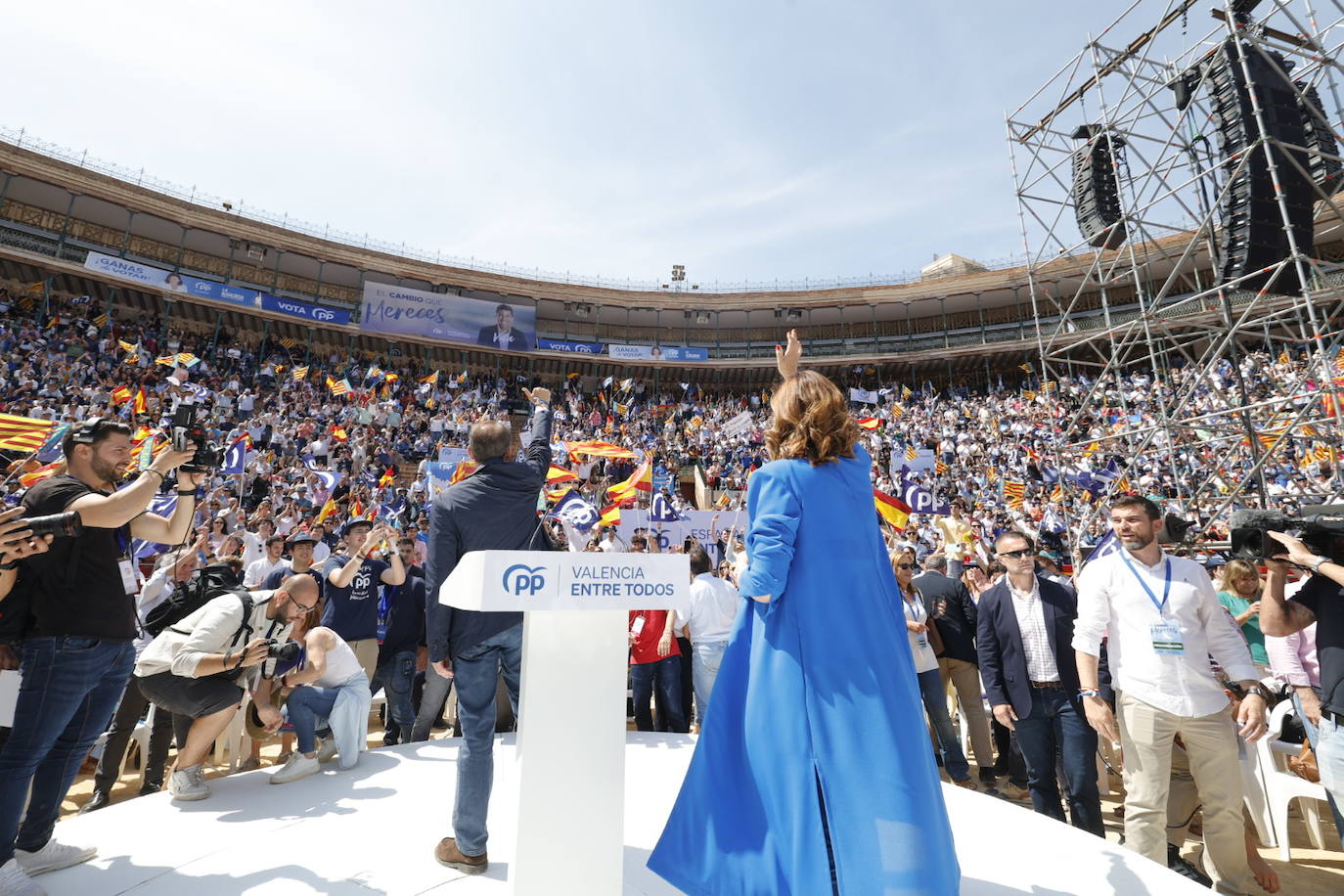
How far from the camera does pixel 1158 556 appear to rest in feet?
10.2

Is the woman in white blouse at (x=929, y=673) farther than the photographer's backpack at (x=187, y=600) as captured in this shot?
Yes

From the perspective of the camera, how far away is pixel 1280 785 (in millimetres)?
3658

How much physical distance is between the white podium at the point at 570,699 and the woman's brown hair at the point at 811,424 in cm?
58

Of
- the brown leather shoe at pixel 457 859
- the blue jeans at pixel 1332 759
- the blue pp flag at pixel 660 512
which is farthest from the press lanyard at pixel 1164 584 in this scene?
the blue pp flag at pixel 660 512

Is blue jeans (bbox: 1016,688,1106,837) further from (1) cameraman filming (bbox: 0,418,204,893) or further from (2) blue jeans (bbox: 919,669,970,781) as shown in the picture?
(1) cameraman filming (bbox: 0,418,204,893)

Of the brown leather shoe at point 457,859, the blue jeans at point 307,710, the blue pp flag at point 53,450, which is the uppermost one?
the blue pp flag at point 53,450

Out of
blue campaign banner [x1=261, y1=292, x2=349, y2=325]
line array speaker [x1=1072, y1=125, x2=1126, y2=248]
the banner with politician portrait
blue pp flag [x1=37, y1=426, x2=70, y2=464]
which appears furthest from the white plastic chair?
blue campaign banner [x1=261, y1=292, x2=349, y2=325]

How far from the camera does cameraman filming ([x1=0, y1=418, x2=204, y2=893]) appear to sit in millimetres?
2389

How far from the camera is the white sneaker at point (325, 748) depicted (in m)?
4.03

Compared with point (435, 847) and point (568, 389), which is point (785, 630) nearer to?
point (435, 847)

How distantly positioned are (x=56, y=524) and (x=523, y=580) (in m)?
1.76

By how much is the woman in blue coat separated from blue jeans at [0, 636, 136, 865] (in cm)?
239

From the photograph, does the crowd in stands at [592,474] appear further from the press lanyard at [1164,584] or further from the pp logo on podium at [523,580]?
the press lanyard at [1164,584]

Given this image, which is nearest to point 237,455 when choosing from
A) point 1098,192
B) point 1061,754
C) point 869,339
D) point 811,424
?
point 811,424
